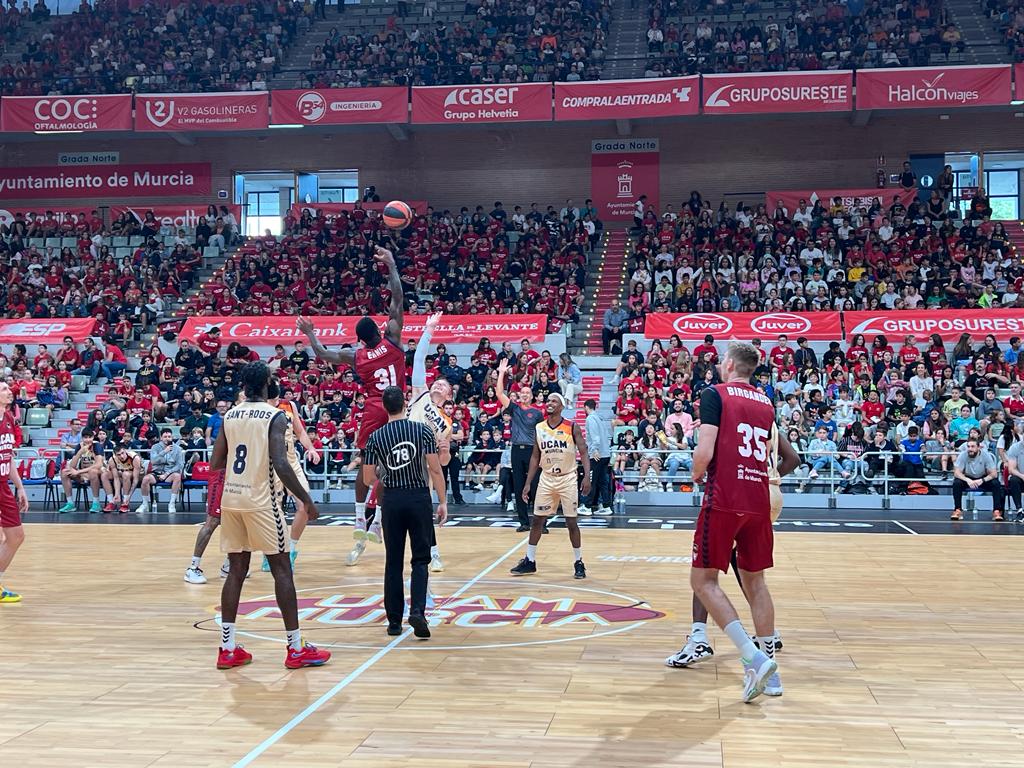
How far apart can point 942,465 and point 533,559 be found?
10.3m

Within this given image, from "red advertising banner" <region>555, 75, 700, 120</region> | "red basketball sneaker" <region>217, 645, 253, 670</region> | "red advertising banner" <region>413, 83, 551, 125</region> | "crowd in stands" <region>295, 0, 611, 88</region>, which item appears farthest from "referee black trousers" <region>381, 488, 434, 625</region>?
"crowd in stands" <region>295, 0, 611, 88</region>

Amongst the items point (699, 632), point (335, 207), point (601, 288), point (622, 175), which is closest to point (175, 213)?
point (335, 207)

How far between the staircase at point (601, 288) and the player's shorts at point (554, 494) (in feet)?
47.4

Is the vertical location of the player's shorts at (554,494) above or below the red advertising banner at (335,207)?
below

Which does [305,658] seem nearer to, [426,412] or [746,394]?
[746,394]

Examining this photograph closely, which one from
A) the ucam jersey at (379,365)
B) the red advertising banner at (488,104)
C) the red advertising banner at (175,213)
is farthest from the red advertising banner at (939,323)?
the red advertising banner at (175,213)

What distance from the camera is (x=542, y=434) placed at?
10.9m

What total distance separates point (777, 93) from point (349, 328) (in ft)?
41.6

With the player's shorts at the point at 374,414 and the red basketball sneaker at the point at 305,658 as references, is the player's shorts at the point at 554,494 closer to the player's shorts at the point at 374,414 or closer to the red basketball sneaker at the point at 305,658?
the player's shorts at the point at 374,414

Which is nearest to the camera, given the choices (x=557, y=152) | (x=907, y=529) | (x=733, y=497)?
(x=733, y=497)

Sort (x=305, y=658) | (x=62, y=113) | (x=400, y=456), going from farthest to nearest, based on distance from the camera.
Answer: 1. (x=62, y=113)
2. (x=400, y=456)
3. (x=305, y=658)

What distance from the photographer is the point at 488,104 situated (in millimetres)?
28625

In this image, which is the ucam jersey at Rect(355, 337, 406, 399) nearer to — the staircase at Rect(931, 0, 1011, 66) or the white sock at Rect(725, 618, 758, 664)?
the white sock at Rect(725, 618, 758, 664)

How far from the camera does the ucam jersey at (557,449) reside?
1066cm
